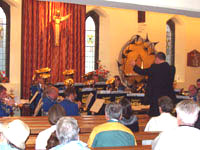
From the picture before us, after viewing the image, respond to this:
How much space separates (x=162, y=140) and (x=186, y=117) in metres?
0.29

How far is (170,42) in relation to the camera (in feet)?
55.3

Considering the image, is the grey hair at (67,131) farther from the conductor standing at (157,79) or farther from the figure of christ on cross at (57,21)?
the figure of christ on cross at (57,21)

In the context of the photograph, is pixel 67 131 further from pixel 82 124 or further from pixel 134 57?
pixel 134 57

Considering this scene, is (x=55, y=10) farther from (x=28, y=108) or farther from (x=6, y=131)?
(x=6, y=131)

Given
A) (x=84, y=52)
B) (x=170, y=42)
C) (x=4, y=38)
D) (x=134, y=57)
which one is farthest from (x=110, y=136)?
(x=170, y=42)

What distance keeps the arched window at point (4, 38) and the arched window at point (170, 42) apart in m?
7.13

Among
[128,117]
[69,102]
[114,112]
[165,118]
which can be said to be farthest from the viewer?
[69,102]

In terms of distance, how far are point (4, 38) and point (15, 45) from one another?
0.44m

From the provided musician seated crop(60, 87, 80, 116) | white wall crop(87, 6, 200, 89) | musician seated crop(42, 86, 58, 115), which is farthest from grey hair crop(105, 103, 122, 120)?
white wall crop(87, 6, 200, 89)

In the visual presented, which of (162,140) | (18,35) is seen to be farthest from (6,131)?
(18,35)

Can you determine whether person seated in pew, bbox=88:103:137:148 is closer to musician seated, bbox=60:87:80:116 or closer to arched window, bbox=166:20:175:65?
musician seated, bbox=60:87:80:116

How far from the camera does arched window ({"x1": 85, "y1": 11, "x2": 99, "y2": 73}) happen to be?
47.8 feet

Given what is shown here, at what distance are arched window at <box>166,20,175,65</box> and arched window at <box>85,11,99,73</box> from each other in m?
3.61

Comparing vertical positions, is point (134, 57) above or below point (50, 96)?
above
